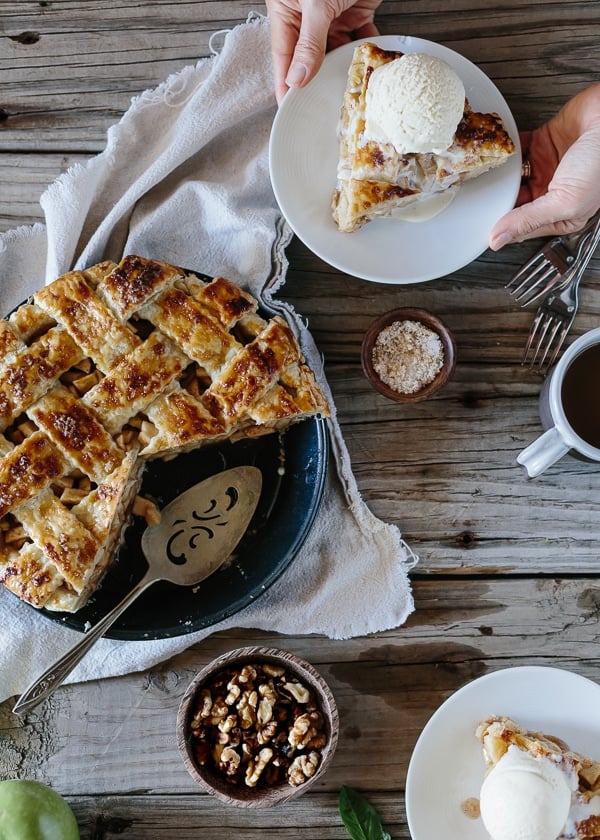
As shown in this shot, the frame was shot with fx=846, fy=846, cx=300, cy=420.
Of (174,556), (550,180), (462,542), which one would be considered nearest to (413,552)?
(462,542)

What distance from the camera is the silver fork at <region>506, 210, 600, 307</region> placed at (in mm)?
2031

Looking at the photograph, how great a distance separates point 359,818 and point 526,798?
42cm

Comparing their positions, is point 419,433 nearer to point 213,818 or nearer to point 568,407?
point 568,407

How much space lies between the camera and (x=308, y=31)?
1.88m

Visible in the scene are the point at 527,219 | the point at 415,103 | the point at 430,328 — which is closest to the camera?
the point at 415,103

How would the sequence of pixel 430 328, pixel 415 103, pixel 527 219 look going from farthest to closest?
pixel 430 328 → pixel 527 219 → pixel 415 103

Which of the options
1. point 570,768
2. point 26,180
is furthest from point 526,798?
point 26,180

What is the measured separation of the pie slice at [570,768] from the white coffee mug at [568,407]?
60 cm

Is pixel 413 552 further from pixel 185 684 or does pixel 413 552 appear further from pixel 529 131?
pixel 529 131

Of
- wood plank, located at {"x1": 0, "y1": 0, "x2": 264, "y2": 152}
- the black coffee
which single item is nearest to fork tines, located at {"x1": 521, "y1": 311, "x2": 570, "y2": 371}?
the black coffee

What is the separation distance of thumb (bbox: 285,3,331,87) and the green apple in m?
1.69

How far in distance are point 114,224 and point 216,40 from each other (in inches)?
21.1

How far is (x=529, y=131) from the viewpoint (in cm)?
212

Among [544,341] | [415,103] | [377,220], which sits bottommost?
[544,341]
